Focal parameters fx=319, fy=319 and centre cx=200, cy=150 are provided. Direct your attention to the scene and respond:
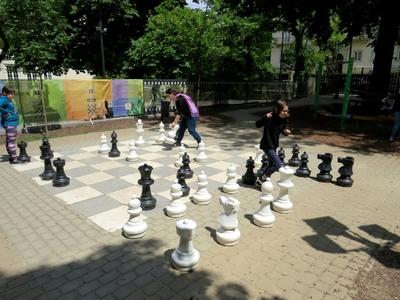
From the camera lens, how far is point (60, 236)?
13.8 feet

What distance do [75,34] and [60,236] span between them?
63.3 ft

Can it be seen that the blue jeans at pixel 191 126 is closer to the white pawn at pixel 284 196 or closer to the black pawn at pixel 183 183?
the black pawn at pixel 183 183

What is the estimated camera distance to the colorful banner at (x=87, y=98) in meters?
12.8

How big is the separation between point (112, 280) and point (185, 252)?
811mm

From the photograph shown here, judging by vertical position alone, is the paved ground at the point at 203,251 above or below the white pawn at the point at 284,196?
below

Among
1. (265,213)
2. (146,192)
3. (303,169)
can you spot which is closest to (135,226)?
(146,192)

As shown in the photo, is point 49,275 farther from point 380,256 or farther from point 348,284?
point 380,256

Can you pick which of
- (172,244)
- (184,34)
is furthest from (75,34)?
(172,244)

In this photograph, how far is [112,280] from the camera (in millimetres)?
3328

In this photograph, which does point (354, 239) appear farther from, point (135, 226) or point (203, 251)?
point (135, 226)

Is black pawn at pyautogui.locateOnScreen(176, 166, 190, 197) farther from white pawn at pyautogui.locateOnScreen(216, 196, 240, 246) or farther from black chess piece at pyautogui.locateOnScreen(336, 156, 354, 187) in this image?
black chess piece at pyautogui.locateOnScreen(336, 156, 354, 187)

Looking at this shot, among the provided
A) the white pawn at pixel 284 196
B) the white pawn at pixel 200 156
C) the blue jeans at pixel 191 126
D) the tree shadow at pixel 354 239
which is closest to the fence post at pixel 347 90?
the blue jeans at pixel 191 126

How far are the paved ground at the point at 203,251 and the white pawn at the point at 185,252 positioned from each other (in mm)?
93

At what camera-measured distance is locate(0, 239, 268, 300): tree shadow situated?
3.12m
